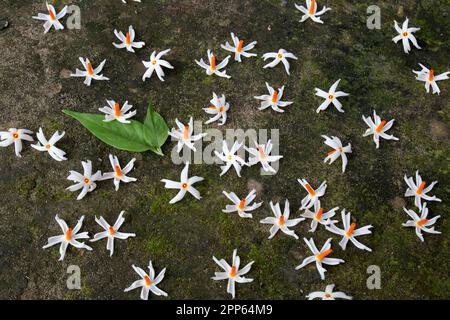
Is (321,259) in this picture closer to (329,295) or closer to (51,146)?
(329,295)

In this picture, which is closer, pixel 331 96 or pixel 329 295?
pixel 329 295

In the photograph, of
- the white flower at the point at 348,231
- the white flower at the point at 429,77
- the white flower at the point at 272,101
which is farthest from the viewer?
the white flower at the point at 429,77

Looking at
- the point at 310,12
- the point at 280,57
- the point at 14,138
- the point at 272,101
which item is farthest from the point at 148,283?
the point at 310,12

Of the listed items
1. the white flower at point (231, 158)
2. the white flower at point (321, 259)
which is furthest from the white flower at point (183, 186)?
the white flower at point (321, 259)

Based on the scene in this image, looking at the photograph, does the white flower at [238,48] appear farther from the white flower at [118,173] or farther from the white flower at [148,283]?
the white flower at [148,283]

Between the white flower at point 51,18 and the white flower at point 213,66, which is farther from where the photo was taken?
the white flower at point 51,18

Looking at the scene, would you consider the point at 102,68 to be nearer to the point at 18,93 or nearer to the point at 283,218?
the point at 18,93
